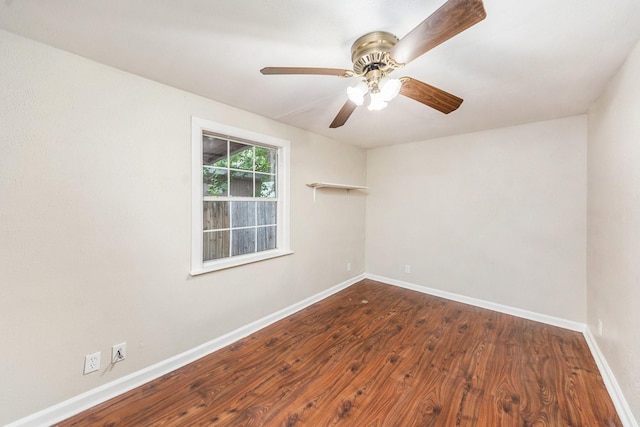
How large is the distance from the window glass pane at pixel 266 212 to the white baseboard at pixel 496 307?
2265 mm

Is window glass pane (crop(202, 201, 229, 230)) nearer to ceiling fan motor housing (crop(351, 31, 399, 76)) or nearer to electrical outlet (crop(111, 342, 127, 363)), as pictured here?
electrical outlet (crop(111, 342, 127, 363))

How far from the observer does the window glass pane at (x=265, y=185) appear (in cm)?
278

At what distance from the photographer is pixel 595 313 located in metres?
2.26

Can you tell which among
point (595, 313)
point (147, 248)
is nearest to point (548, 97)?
point (595, 313)

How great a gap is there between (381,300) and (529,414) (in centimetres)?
187

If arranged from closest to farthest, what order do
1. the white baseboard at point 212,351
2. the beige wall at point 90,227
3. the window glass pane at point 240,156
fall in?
the beige wall at point 90,227 → the white baseboard at point 212,351 → the window glass pane at point 240,156

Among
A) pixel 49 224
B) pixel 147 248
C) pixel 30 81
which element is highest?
pixel 30 81

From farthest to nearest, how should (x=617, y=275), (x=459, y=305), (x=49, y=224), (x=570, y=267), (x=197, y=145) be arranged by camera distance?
(x=459, y=305) → (x=570, y=267) → (x=197, y=145) → (x=617, y=275) → (x=49, y=224)

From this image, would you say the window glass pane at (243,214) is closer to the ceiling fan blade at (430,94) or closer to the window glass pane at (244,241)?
the window glass pane at (244,241)

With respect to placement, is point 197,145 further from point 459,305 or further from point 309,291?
point 459,305

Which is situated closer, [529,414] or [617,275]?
[529,414]

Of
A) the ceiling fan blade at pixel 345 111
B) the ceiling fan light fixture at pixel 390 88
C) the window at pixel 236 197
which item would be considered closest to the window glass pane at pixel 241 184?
the window at pixel 236 197

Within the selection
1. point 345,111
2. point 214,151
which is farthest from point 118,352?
point 345,111

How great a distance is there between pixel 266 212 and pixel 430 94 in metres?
2.02
